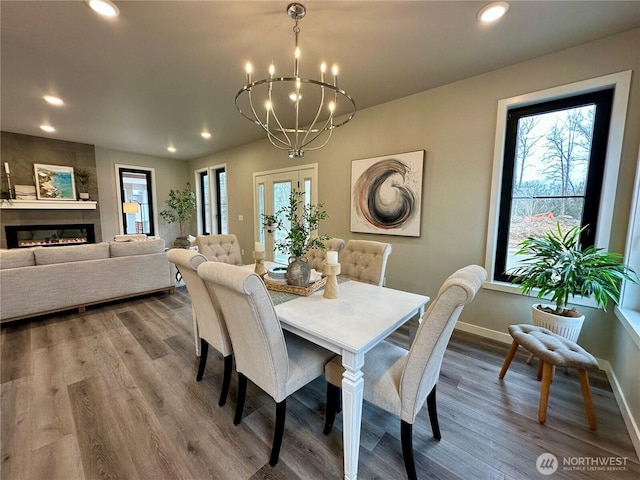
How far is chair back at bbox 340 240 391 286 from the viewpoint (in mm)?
2324

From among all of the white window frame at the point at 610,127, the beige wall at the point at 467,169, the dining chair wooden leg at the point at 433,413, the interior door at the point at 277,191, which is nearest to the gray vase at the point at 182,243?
the interior door at the point at 277,191

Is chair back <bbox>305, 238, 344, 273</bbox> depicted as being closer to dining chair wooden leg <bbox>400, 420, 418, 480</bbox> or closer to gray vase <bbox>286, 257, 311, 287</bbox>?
gray vase <bbox>286, 257, 311, 287</bbox>

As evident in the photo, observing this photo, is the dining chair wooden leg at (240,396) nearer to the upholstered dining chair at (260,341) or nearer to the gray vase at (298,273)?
the upholstered dining chair at (260,341)

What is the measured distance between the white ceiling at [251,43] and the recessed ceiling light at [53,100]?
83mm

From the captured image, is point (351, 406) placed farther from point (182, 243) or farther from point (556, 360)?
point (182, 243)

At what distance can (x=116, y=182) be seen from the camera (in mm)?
5879

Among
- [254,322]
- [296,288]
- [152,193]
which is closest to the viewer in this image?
[254,322]

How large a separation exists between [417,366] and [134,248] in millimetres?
3914

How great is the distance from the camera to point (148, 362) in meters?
2.26

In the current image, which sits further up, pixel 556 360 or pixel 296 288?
pixel 296 288

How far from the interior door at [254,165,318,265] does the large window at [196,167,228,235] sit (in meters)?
1.32

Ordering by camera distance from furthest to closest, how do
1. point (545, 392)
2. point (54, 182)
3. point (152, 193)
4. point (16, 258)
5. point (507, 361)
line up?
1. point (152, 193)
2. point (54, 182)
3. point (16, 258)
4. point (507, 361)
5. point (545, 392)

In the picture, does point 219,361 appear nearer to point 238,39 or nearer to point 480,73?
point 238,39

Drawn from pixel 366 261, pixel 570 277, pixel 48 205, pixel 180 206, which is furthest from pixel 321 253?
pixel 48 205
